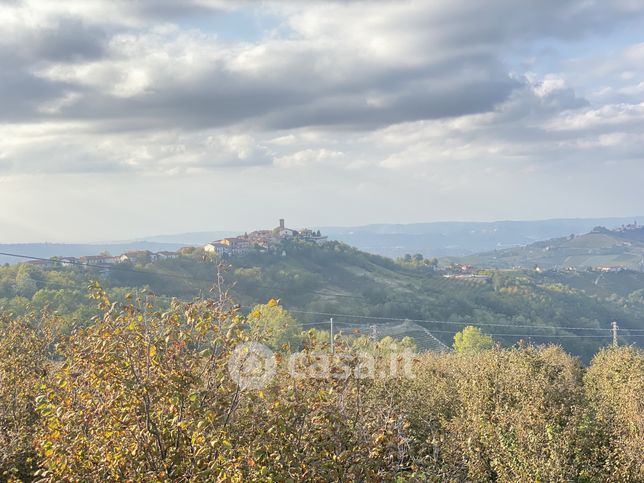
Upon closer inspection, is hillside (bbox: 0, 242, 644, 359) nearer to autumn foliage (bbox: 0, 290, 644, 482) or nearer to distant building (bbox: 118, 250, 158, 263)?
distant building (bbox: 118, 250, 158, 263)

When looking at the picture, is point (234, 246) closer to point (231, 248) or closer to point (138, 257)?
point (231, 248)

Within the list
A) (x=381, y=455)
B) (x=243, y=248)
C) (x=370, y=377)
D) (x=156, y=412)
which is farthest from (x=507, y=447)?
(x=243, y=248)

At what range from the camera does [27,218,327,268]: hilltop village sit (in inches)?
4619

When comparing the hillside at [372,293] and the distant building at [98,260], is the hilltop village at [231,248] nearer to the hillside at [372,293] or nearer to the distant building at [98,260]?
the distant building at [98,260]

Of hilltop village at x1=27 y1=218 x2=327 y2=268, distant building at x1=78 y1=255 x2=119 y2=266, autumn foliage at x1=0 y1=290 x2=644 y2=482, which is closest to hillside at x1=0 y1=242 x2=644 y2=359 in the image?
hilltop village at x1=27 y1=218 x2=327 y2=268

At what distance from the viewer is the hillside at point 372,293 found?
303 feet

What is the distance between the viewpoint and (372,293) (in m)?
134

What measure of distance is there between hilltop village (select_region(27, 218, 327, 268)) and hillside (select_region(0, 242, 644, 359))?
3.85 metres

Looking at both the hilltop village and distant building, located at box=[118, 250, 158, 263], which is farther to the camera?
distant building, located at box=[118, 250, 158, 263]

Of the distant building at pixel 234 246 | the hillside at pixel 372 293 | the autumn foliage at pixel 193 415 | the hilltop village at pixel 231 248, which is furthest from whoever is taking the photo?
the distant building at pixel 234 246

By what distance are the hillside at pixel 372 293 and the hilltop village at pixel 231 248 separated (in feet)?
12.6

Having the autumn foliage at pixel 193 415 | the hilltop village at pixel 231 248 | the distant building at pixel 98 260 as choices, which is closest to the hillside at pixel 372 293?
the hilltop village at pixel 231 248

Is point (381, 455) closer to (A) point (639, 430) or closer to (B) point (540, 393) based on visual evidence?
(A) point (639, 430)

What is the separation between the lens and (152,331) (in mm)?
8609
